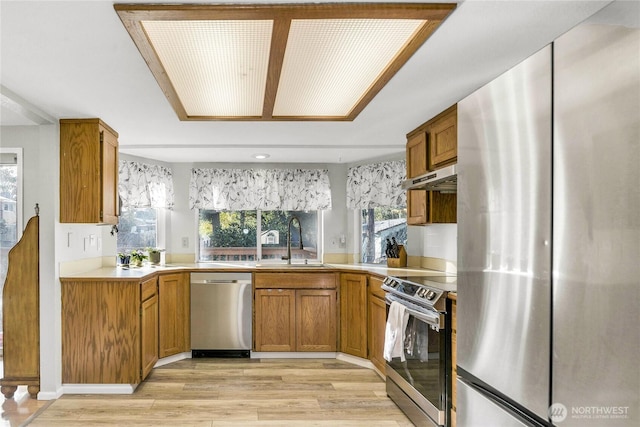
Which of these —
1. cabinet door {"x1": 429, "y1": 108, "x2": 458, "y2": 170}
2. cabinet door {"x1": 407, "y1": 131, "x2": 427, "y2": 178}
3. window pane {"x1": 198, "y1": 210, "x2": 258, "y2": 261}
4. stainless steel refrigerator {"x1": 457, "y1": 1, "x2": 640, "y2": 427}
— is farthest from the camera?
window pane {"x1": 198, "y1": 210, "x2": 258, "y2": 261}

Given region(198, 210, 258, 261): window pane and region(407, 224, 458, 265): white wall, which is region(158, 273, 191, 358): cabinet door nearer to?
region(198, 210, 258, 261): window pane

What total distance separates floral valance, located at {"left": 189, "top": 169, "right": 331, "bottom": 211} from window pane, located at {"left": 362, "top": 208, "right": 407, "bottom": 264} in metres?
0.52

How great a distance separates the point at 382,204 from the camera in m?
4.96

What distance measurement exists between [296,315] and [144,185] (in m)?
2.18

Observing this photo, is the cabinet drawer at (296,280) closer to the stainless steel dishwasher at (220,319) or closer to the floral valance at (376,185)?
the stainless steel dishwasher at (220,319)

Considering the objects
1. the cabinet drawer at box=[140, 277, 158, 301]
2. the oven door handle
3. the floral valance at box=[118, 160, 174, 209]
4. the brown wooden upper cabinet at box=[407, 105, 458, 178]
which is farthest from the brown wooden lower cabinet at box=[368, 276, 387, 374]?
the floral valance at box=[118, 160, 174, 209]

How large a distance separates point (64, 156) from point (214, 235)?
2181 millimetres

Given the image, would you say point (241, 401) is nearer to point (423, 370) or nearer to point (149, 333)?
point (149, 333)

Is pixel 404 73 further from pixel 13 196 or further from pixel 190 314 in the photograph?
pixel 13 196

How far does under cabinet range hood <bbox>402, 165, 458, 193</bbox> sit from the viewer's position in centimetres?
272

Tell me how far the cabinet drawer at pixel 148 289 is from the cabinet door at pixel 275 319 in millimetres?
995

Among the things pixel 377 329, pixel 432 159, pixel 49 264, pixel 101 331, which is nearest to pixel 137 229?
pixel 49 264

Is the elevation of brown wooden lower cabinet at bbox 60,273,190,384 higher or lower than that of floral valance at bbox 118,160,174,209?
lower

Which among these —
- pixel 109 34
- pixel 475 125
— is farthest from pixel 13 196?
pixel 475 125
